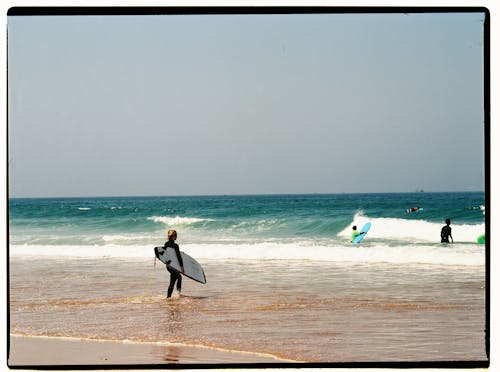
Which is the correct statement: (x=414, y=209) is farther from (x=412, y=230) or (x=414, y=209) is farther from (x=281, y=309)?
(x=281, y=309)

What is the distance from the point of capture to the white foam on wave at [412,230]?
1320 centimetres

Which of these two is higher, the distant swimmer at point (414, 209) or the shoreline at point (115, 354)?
the distant swimmer at point (414, 209)

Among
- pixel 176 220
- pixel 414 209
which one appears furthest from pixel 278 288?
pixel 176 220

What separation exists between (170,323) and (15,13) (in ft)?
9.50

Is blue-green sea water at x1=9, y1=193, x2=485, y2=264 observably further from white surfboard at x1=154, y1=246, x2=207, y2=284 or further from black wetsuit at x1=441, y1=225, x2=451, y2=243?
white surfboard at x1=154, y1=246, x2=207, y2=284

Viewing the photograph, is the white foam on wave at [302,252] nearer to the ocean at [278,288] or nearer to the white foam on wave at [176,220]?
the ocean at [278,288]

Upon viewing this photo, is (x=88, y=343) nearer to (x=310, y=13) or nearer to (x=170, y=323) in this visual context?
(x=170, y=323)

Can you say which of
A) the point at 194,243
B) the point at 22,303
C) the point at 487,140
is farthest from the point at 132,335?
the point at 194,243

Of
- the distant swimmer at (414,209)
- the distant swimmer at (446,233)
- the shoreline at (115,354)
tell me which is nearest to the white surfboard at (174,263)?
the shoreline at (115,354)

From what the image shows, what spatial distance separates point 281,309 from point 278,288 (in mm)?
1336

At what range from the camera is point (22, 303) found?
280 inches

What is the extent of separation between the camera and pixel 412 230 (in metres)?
15.1

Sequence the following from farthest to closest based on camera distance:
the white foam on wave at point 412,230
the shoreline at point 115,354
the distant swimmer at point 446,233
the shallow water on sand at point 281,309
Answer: the white foam on wave at point 412,230
the distant swimmer at point 446,233
the shallow water on sand at point 281,309
the shoreline at point 115,354

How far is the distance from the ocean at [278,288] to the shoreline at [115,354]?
129mm
